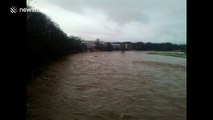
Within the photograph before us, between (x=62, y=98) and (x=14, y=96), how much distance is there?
9.67m

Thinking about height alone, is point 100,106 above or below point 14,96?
below

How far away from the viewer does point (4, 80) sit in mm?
1357

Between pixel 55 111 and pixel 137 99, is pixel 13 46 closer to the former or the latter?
pixel 55 111
